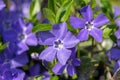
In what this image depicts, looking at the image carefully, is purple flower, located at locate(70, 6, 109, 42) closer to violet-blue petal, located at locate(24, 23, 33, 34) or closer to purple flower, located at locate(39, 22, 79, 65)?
purple flower, located at locate(39, 22, 79, 65)

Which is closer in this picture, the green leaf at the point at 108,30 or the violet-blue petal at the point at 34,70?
the green leaf at the point at 108,30

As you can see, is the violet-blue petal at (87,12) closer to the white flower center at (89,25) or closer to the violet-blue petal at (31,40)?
the white flower center at (89,25)

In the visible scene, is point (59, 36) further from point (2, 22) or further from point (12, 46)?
point (2, 22)

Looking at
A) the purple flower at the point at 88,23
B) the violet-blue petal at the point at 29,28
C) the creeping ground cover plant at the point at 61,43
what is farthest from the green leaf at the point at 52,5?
the violet-blue petal at the point at 29,28

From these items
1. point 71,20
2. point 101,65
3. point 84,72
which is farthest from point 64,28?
point 101,65

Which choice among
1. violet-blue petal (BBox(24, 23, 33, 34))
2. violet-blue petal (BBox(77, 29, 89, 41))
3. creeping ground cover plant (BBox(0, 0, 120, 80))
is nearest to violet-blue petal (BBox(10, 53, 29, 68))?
creeping ground cover plant (BBox(0, 0, 120, 80))

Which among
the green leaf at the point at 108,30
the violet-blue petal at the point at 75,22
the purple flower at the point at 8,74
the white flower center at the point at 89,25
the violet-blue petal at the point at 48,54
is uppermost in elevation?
the violet-blue petal at the point at 75,22

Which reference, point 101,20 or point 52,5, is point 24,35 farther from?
point 101,20
